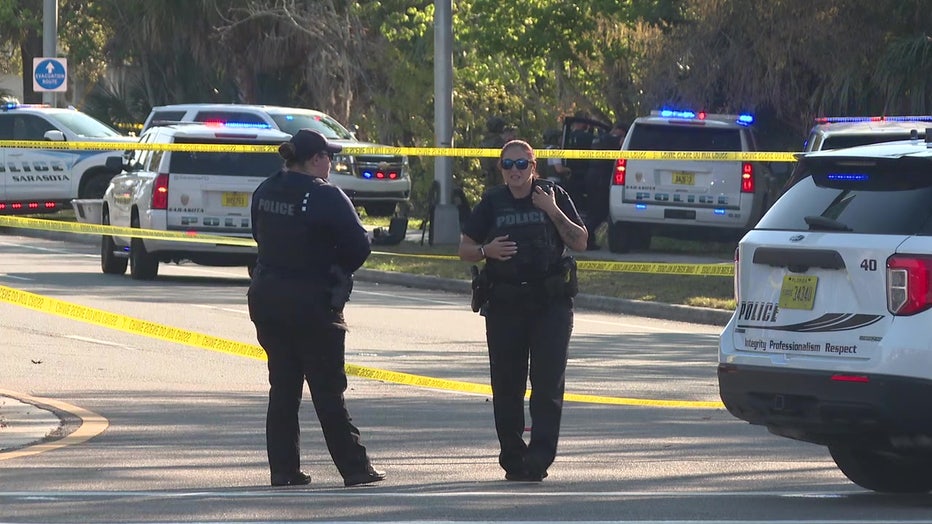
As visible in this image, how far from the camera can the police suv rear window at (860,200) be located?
25.9 ft

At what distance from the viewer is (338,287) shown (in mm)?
8727

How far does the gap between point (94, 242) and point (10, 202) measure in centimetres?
195

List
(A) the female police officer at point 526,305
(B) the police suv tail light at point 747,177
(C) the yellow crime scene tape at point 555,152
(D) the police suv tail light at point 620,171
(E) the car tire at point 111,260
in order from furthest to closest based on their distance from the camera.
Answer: (D) the police suv tail light at point 620,171 < (B) the police suv tail light at point 747,177 < (E) the car tire at point 111,260 < (C) the yellow crime scene tape at point 555,152 < (A) the female police officer at point 526,305

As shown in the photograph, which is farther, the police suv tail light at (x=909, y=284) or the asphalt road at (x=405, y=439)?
the asphalt road at (x=405, y=439)

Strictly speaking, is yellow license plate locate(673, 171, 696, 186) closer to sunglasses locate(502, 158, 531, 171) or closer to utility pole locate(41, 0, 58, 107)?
sunglasses locate(502, 158, 531, 171)

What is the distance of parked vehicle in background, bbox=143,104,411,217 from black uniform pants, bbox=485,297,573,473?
19428 mm

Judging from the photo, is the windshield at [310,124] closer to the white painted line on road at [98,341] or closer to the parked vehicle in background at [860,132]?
the parked vehicle in background at [860,132]

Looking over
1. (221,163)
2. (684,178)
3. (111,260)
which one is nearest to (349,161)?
(684,178)

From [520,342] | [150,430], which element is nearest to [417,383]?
[150,430]

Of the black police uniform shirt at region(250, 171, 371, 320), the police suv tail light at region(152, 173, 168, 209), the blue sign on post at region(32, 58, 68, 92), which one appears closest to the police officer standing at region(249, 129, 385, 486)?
the black police uniform shirt at region(250, 171, 371, 320)

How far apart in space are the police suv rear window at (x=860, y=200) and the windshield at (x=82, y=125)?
22.8m

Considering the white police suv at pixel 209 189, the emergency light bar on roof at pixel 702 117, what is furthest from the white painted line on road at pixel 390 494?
the emergency light bar on roof at pixel 702 117

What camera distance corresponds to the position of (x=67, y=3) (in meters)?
49.6

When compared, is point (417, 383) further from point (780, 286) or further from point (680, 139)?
point (680, 139)
